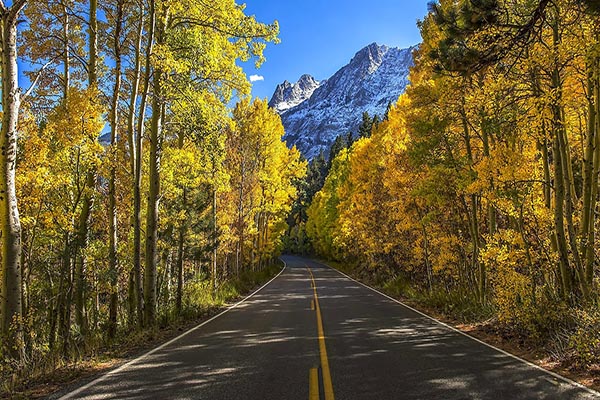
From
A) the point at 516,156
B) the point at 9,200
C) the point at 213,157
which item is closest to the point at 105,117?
the point at 213,157

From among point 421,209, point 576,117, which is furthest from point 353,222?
point 576,117

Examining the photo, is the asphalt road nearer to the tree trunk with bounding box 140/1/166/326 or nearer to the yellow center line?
the yellow center line

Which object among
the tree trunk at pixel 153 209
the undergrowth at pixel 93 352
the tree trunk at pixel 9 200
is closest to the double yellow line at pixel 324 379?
the undergrowth at pixel 93 352

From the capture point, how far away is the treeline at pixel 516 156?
6237 mm

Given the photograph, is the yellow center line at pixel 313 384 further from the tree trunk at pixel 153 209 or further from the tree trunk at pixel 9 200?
the tree trunk at pixel 153 209

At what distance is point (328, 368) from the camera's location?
6449 millimetres

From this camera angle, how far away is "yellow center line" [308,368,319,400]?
5098mm

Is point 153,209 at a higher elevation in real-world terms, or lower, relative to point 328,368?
higher

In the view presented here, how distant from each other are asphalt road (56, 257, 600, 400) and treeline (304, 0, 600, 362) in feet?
5.58

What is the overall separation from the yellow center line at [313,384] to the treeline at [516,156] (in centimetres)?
451

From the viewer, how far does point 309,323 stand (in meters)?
11.1

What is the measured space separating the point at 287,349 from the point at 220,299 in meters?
8.87

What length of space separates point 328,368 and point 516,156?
7.01 metres

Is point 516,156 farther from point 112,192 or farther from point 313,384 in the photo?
point 112,192
